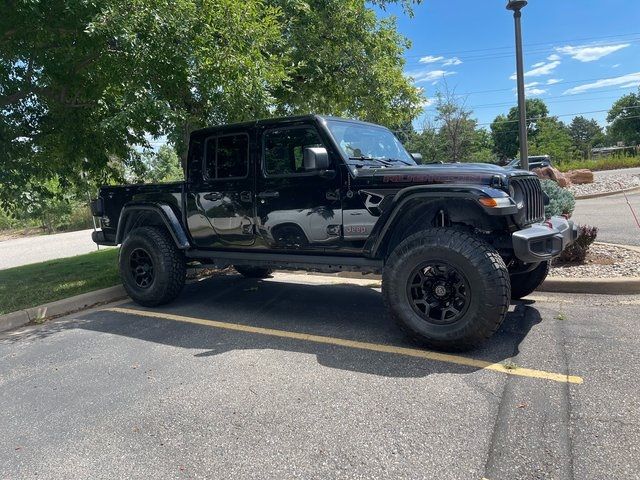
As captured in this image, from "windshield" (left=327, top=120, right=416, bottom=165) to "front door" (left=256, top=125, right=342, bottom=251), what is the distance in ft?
0.70

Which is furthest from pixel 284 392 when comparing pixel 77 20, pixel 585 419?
pixel 77 20

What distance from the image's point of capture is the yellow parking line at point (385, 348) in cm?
329

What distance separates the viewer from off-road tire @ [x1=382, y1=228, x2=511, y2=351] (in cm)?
354

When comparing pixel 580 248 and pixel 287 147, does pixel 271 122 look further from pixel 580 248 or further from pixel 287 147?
pixel 580 248

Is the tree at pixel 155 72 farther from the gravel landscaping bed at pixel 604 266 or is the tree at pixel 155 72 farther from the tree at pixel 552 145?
the tree at pixel 552 145

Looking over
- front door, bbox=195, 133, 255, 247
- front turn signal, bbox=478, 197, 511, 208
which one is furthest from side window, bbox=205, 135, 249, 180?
front turn signal, bbox=478, 197, 511, 208

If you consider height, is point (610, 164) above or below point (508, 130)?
below

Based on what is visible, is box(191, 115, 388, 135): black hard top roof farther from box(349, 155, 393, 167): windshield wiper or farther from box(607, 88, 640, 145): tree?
box(607, 88, 640, 145): tree

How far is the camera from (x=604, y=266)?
19.0ft

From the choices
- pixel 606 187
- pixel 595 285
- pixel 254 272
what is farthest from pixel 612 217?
pixel 254 272

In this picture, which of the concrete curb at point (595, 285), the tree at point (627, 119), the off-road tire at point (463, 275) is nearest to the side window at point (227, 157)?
the off-road tire at point (463, 275)

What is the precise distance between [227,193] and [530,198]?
9.82ft

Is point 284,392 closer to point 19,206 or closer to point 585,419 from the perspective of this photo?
point 585,419

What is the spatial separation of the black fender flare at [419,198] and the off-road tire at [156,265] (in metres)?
2.46
